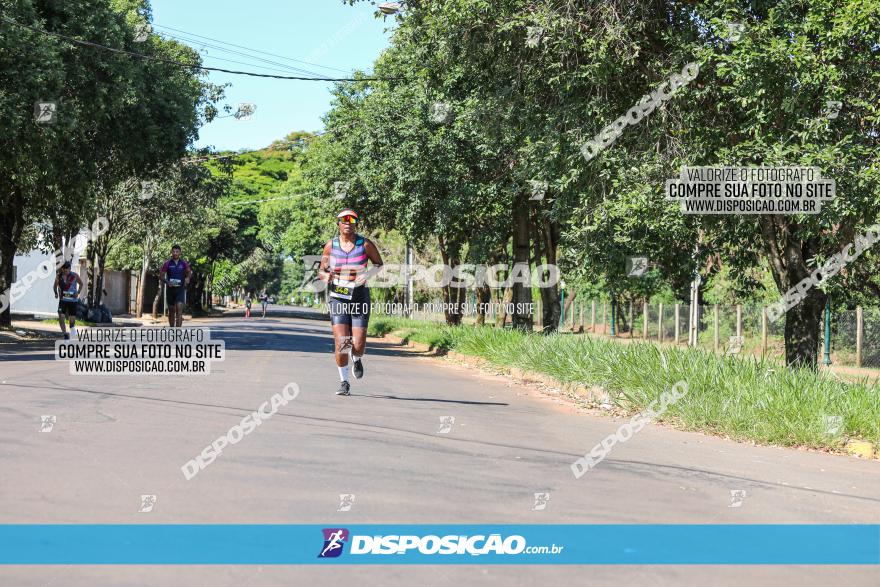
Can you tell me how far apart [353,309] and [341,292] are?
287 millimetres

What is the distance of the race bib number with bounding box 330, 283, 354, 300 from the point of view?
36.4ft

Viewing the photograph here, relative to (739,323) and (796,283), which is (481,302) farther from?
(796,283)

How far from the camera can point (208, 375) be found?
13.2m

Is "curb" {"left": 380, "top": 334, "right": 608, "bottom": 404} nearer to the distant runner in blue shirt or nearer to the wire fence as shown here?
the wire fence

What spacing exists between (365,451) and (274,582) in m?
3.07

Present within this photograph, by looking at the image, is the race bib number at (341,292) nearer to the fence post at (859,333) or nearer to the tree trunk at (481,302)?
the fence post at (859,333)

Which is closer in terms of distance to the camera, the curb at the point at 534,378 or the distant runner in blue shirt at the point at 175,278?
the curb at the point at 534,378

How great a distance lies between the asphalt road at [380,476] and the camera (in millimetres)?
4465

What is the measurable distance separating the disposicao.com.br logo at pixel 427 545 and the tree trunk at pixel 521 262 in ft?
63.1

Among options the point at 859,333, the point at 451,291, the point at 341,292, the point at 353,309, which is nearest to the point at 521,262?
the point at 859,333

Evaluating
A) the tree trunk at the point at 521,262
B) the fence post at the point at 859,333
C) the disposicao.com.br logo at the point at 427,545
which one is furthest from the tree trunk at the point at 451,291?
the disposicao.com.br logo at the point at 427,545

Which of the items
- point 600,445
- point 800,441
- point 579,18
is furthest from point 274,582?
point 579,18

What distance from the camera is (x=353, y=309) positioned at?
11289 millimetres

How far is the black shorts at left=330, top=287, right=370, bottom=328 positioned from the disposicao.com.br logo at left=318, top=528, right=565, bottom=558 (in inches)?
253
